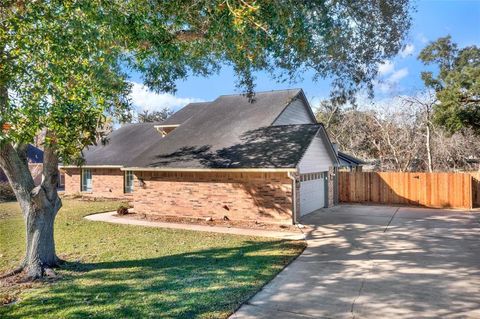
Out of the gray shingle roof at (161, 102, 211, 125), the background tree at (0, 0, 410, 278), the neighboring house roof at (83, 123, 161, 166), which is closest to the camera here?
the background tree at (0, 0, 410, 278)

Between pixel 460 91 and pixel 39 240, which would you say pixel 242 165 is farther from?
pixel 460 91

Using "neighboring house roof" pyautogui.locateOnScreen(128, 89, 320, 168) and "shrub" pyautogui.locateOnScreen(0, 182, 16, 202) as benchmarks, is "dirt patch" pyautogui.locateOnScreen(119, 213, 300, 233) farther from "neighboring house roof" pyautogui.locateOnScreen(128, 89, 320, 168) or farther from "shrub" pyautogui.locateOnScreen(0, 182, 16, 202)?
"shrub" pyautogui.locateOnScreen(0, 182, 16, 202)

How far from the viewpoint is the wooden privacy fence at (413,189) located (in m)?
17.1

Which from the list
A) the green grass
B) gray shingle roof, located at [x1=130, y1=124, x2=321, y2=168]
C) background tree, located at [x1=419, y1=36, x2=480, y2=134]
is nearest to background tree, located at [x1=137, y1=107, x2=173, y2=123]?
gray shingle roof, located at [x1=130, y1=124, x2=321, y2=168]

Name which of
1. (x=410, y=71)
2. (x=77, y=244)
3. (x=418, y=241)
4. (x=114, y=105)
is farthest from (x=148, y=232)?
(x=410, y=71)

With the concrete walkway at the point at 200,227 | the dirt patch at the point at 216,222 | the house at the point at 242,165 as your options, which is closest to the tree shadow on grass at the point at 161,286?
the concrete walkway at the point at 200,227

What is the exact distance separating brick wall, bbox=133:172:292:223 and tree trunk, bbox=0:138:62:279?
23.4ft

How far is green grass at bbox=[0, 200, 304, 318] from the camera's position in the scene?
592 centimetres

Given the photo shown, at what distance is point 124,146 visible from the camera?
24.1 m

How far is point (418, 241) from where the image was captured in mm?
10664

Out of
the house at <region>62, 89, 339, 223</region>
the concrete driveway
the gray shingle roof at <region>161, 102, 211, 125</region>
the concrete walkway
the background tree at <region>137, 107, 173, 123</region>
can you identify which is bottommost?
the concrete driveway

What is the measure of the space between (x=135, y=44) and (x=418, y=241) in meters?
9.76

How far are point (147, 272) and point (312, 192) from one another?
10.2m

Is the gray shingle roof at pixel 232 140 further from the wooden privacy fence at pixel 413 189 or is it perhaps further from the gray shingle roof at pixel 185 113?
the wooden privacy fence at pixel 413 189
